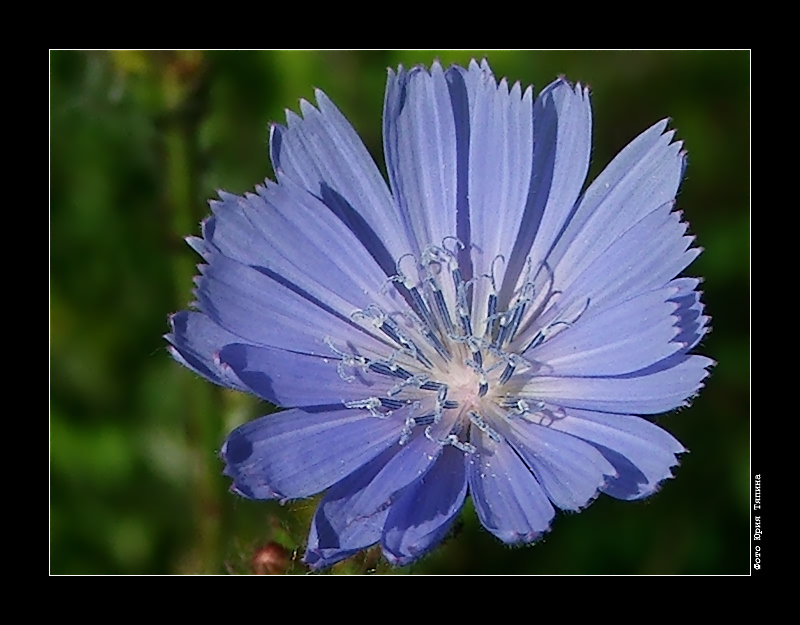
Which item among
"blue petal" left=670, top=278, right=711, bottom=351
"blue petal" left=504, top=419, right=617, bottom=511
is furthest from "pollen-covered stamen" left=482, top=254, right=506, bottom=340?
"blue petal" left=670, top=278, right=711, bottom=351


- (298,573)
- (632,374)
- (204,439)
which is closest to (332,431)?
(298,573)

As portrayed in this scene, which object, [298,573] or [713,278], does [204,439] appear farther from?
[713,278]

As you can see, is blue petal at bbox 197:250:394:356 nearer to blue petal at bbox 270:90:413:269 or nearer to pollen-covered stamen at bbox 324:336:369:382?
pollen-covered stamen at bbox 324:336:369:382

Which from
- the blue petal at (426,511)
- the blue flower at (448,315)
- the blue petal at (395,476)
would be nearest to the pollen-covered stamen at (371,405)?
the blue flower at (448,315)

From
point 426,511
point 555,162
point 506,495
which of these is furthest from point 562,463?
point 555,162

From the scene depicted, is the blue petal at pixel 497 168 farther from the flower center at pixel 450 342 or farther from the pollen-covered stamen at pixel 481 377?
the pollen-covered stamen at pixel 481 377

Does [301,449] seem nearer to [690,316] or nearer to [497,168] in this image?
[497,168]
